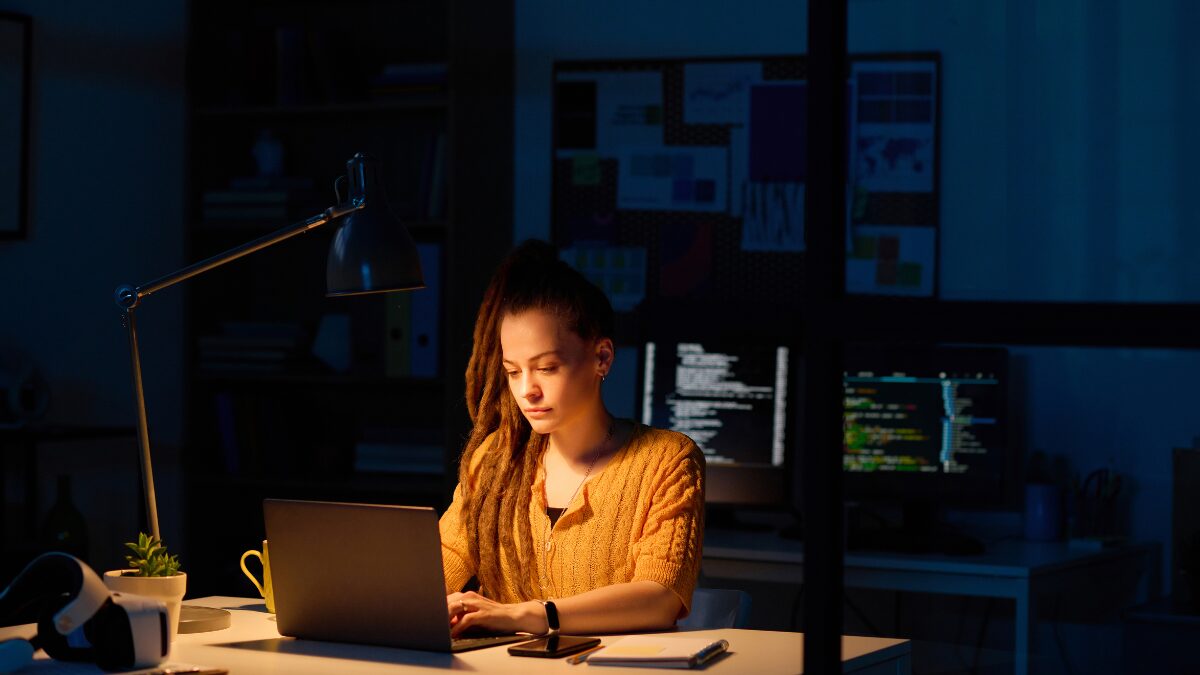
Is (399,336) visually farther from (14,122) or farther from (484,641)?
(484,641)

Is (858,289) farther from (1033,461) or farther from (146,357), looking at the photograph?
(146,357)

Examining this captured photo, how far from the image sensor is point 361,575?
5.82 ft

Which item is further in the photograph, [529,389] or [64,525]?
[64,525]

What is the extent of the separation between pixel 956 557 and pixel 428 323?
1.66 m

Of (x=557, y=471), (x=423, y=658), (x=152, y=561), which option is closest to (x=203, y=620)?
(x=152, y=561)

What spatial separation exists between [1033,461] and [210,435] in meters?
2.44

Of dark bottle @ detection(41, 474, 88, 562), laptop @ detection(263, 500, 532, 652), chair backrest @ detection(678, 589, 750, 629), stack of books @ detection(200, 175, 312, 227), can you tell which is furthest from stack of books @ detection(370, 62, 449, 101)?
laptop @ detection(263, 500, 532, 652)

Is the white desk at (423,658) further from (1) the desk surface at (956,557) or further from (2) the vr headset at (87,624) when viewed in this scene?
(1) the desk surface at (956,557)

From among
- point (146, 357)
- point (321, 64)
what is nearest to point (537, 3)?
point (321, 64)

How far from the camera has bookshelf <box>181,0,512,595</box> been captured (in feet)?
12.9

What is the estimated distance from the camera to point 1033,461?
3525mm

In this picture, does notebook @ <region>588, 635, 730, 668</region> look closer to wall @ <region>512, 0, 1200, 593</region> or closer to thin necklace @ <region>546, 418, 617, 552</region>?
thin necklace @ <region>546, 418, 617, 552</region>

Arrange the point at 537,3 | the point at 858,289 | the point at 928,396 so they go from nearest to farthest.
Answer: the point at 928,396
the point at 858,289
the point at 537,3

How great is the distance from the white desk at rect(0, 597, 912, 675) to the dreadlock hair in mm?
416
